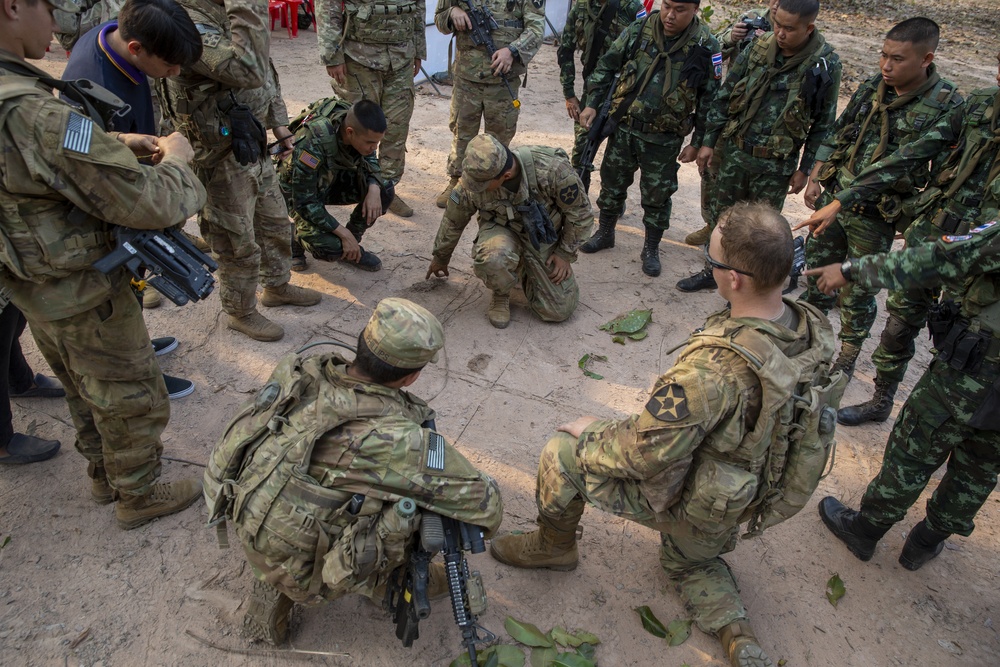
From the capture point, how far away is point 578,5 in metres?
6.88

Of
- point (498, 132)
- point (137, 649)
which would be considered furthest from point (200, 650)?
point (498, 132)

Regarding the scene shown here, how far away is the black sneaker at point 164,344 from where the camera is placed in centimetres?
457

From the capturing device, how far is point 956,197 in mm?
3961

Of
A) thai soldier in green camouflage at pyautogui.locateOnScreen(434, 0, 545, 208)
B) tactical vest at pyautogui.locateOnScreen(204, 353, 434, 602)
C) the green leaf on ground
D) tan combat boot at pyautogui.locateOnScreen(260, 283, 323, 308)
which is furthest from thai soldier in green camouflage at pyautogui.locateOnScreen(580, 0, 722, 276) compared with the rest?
tactical vest at pyautogui.locateOnScreen(204, 353, 434, 602)

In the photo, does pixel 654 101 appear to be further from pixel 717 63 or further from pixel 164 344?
pixel 164 344

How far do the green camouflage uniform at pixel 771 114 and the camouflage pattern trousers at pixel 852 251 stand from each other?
51cm

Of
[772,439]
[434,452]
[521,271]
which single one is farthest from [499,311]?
[772,439]

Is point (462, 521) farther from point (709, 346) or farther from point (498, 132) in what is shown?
point (498, 132)

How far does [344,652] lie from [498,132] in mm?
5028

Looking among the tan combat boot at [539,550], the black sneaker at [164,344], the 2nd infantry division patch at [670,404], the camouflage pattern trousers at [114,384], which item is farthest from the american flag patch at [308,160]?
the 2nd infantry division patch at [670,404]

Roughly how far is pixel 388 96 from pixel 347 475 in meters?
4.54

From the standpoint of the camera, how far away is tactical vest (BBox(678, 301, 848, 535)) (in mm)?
2512

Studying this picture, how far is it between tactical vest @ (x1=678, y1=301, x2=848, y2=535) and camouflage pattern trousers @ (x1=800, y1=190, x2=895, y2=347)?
84.6 inches

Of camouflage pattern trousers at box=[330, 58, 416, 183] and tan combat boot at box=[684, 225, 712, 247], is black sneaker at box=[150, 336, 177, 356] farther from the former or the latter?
tan combat boot at box=[684, 225, 712, 247]
